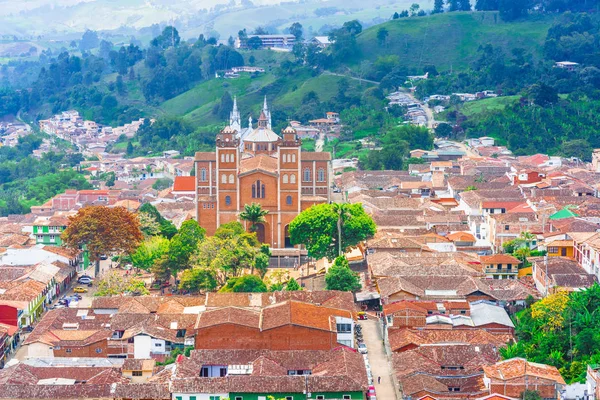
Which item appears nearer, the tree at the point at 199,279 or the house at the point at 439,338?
the house at the point at 439,338

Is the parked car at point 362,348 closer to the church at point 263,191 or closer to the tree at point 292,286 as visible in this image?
the tree at point 292,286

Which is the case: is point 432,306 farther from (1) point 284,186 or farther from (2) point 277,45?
(2) point 277,45

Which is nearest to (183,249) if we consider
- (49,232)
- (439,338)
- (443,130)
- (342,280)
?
(342,280)

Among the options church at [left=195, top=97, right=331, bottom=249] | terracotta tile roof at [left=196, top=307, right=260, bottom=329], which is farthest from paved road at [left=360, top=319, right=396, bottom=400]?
church at [left=195, top=97, right=331, bottom=249]

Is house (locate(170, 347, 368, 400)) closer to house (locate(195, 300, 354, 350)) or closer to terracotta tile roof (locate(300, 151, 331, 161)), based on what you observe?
house (locate(195, 300, 354, 350))

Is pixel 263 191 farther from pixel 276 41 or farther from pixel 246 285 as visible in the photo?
pixel 276 41

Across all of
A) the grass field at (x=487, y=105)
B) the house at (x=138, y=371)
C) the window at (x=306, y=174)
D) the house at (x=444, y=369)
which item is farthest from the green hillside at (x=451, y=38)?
the house at (x=138, y=371)
